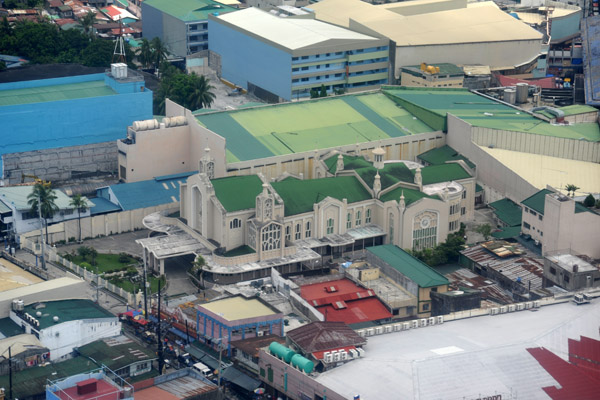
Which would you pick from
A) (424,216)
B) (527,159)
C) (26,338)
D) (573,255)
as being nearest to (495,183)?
(527,159)

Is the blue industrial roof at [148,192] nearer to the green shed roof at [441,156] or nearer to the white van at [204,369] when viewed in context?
the green shed roof at [441,156]

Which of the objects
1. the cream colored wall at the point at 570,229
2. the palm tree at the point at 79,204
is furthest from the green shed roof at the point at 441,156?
the palm tree at the point at 79,204

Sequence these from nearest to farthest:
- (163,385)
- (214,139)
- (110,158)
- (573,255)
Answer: (163,385)
(573,255)
(214,139)
(110,158)

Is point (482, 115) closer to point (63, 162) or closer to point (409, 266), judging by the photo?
point (409, 266)

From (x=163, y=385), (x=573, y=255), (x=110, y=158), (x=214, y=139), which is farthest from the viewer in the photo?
(x=110, y=158)

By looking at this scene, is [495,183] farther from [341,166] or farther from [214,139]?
[214,139]

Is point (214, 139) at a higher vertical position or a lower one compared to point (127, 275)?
higher
